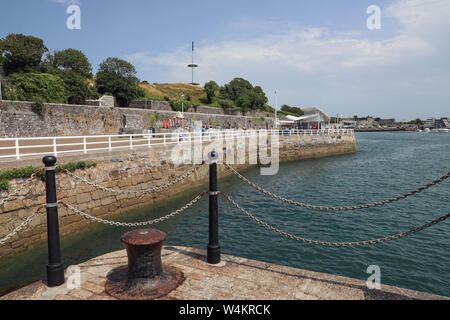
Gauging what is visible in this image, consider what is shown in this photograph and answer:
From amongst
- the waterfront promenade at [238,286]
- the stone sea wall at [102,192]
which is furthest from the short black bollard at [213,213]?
the stone sea wall at [102,192]

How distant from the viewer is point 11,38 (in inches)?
1340

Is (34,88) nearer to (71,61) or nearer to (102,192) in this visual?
(71,61)

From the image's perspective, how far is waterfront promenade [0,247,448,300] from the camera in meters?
3.74

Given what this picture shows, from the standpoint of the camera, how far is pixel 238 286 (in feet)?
13.2

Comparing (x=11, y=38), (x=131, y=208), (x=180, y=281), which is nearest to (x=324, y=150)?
(x=131, y=208)

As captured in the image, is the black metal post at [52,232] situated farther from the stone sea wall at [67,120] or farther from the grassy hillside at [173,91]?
the grassy hillside at [173,91]

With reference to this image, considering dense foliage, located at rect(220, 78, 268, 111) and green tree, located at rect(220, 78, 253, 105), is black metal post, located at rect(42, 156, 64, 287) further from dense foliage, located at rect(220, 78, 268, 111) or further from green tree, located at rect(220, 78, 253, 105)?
green tree, located at rect(220, 78, 253, 105)

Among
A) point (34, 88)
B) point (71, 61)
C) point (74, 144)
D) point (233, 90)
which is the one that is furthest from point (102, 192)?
point (233, 90)

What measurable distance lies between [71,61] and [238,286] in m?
46.3

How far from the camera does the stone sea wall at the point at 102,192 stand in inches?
323

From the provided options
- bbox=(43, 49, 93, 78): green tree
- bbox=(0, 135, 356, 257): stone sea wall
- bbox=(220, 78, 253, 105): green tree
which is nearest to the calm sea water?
bbox=(0, 135, 356, 257): stone sea wall

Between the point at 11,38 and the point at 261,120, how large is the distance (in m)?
42.5

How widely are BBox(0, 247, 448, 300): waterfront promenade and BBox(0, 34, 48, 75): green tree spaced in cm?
3843
